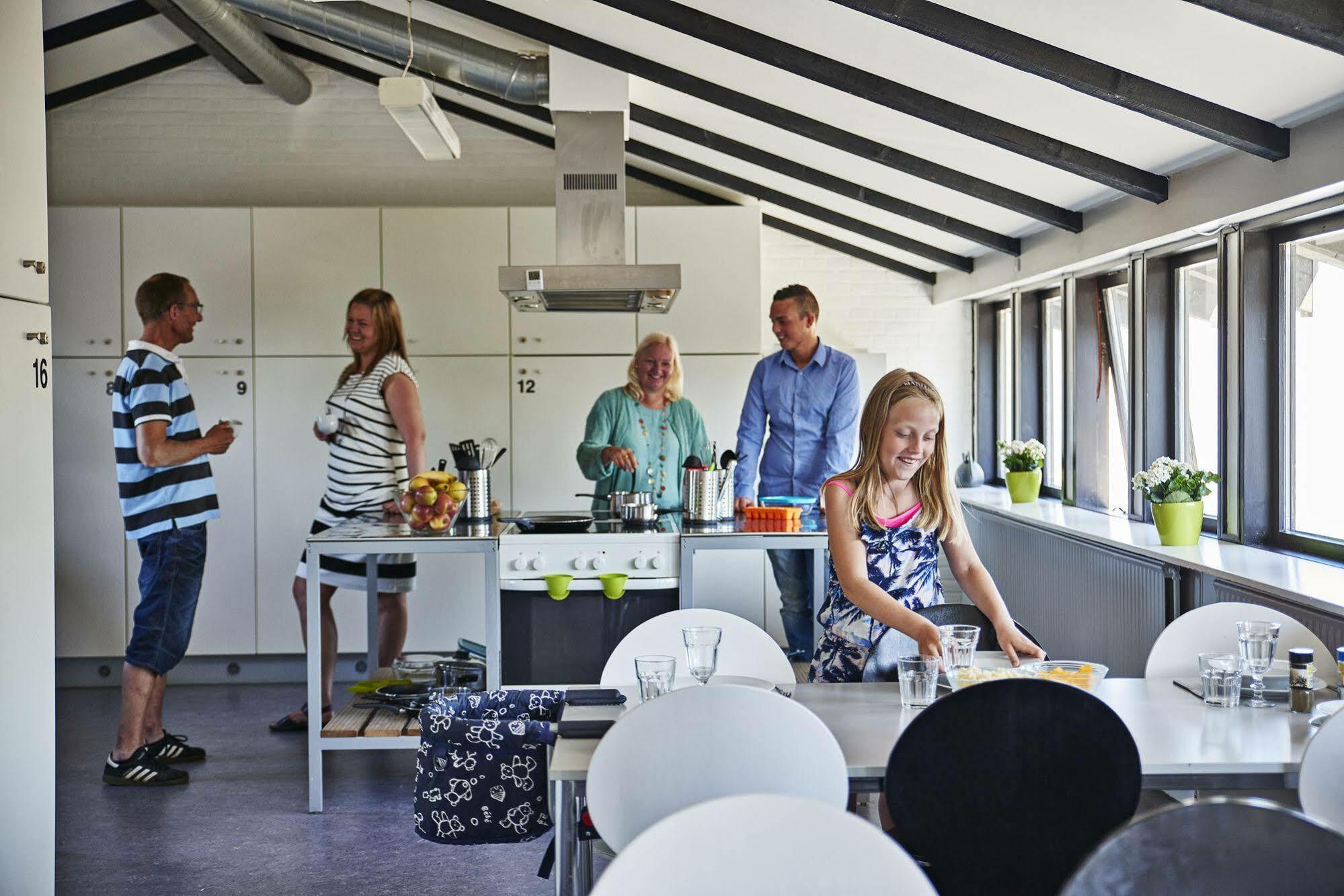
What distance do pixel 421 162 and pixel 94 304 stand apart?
6.23 feet

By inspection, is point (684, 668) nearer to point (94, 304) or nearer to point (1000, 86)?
point (1000, 86)

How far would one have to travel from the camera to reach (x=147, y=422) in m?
4.02

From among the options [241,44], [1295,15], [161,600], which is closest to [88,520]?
[161,600]

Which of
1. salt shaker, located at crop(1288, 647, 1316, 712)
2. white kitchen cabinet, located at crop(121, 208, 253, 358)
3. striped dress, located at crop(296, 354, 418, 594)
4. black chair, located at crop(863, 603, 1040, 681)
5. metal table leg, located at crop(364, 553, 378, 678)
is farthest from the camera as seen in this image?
white kitchen cabinet, located at crop(121, 208, 253, 358)

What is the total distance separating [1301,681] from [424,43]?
4.15 metres

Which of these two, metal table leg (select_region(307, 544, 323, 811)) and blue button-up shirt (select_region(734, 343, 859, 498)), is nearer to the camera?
metal table leg (select_region(307, 544, 323, 811))

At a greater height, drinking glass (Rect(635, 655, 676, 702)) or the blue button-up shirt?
the blue button-up shirt

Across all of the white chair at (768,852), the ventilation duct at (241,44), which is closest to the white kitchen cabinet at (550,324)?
the ventilation duct at (241,44)

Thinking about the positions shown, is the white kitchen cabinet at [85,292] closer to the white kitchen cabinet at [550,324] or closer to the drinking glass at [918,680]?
the white kitchen cabinet at [550,324]

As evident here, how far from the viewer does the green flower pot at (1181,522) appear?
396 centimetres

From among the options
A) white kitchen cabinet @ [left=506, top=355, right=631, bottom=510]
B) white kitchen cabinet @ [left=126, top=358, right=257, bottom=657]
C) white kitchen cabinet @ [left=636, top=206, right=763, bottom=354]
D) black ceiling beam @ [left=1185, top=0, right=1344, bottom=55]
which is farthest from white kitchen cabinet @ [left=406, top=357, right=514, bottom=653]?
black ceiling beam @ [left=1185, top=0, right=1344, bottom=55]

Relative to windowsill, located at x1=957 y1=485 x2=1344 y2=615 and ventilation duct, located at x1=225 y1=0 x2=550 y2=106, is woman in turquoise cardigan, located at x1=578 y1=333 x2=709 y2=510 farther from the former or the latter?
windowsill, located at x1=957 y1=485 x2=1344 y2=615

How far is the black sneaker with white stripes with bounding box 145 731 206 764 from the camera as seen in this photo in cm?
431

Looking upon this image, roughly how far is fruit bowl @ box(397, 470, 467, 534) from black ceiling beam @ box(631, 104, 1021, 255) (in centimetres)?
227
